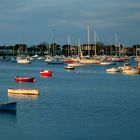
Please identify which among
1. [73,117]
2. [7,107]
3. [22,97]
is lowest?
[73,117]

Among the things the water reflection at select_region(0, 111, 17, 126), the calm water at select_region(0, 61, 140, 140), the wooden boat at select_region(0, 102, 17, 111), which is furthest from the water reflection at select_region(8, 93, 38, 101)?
the water reflection at select_region(0, 111, 17, 126)

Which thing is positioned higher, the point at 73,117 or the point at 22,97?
the point at 22,97

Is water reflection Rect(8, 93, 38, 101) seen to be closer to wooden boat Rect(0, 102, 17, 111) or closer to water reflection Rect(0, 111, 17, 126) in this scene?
wooden boat Rect(0, 102, 17, 111)

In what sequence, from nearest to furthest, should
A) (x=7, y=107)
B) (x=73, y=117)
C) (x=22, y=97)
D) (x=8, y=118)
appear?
(x=8, y=118) → (x=73, y=117) → (x=7, y=107) → (x=22, y=97)

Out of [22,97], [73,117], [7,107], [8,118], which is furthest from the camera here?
[22,97]

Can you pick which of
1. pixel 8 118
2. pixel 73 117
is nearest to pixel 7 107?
pixel 8 118

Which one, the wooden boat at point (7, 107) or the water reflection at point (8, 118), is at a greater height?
the wooden boat at point (7, 107)

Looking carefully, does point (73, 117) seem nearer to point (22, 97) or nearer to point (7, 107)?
point (7, 107)

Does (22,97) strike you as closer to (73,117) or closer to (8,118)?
(8,118)

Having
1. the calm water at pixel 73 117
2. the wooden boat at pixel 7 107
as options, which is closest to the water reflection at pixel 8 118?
the calm water at pixel 73 117

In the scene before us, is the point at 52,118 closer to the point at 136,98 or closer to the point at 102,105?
the point at 102,105

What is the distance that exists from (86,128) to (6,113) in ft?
27.4

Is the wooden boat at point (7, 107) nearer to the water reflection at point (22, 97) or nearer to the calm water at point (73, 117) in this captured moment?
the calm water at point (73, 117)

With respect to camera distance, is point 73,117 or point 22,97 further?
point 22,97
